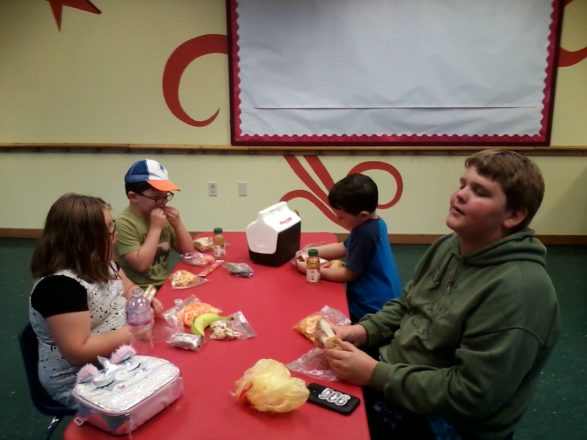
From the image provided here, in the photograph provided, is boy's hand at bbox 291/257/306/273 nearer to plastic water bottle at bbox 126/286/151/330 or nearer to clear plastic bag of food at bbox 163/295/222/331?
clear plastic bag of food at bbox 163/295/222/331

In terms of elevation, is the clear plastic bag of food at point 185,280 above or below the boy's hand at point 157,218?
below

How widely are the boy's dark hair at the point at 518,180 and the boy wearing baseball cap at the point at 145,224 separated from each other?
137 cm

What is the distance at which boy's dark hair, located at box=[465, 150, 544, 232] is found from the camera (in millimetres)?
1115

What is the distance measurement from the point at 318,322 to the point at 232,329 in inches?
10.1

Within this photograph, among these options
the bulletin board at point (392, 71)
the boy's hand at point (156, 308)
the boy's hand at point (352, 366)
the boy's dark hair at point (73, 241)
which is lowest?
the boy's hand at point (352, 366)

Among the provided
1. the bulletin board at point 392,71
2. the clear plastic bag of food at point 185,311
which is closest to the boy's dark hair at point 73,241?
the clear plastic bag of food at point 185,311

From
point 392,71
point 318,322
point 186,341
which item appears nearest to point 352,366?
point 318,322

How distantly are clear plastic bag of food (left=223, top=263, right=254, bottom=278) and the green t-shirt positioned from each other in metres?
0.39

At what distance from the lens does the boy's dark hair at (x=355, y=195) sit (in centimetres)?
184

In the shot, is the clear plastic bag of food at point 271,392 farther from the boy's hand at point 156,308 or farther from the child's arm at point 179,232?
the child's arm at point 179,232

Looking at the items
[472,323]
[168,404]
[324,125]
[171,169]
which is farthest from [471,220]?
[171,169]

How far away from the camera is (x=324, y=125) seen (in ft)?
13.2

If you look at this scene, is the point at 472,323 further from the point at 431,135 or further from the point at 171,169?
the point at 171,169

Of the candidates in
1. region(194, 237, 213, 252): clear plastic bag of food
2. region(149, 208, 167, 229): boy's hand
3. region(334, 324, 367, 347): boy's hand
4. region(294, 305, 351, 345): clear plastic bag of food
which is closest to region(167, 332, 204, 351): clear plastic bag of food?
region(294, 305, 351, 345): clear plastic bag of food
